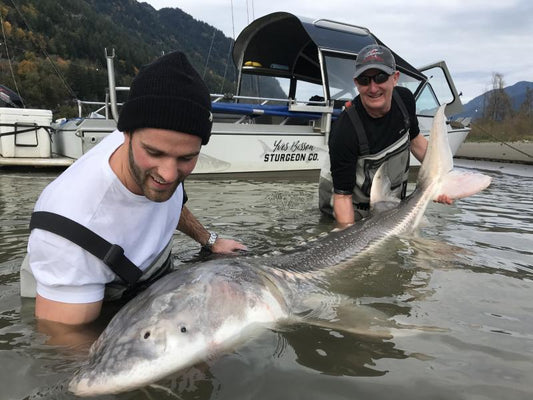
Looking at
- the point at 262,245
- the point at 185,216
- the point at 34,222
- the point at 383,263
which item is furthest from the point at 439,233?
the point at 34,222

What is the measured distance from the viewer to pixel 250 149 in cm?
896

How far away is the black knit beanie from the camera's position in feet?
5.63

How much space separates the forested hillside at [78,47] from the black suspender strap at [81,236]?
968 cm

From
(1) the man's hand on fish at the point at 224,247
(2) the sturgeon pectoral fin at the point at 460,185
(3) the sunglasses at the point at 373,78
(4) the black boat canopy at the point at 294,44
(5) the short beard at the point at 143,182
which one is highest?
(4) the black boat canopy at the point at 294,44

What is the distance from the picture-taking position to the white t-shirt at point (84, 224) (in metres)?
1.83

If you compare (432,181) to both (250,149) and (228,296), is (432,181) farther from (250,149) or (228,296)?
(250,149)

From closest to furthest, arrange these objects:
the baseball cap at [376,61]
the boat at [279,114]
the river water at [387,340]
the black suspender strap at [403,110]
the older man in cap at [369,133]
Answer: the river water at [387,340] → the baseball cap at [376,61] → the older man in cap at [369,133] → the black suspender strap at [403,110] → the boat at [279,114]

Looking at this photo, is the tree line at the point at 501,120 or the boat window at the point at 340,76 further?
the tree line at the point at 501,120

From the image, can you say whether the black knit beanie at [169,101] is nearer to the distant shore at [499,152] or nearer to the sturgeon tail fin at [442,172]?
the sturgeon tail fin at [442,172]

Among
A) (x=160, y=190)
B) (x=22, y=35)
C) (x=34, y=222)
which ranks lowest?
(x=34, y=222)

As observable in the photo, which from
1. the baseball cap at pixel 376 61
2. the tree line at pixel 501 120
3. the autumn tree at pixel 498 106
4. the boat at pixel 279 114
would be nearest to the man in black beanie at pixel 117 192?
the baseball cap at pixel 376 61

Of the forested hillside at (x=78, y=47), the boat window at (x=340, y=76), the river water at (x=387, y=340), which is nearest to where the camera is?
the river water at (x=387, y=340)

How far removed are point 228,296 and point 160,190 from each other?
52cm

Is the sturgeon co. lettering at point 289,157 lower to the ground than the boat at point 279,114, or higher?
lower
